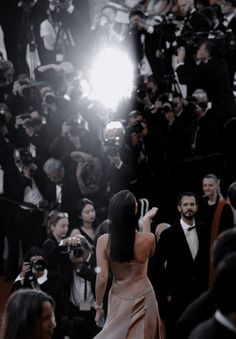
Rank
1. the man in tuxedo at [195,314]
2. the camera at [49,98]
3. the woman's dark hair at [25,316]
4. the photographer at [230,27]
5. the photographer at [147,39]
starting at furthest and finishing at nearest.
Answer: the photographer at [147,39], the camera at [49,98], the photographer at [230,27], the man in tuxedo at [195,314], the woman's dark hair at [25,316]

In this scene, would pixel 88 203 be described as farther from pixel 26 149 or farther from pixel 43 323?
pixel 43 323

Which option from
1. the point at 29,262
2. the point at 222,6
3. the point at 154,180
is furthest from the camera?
the point at 222,6

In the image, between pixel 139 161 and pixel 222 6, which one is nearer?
pixel 139 161

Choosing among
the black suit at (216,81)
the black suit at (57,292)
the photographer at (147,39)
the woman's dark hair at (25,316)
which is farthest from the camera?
the photographer at (147,39)

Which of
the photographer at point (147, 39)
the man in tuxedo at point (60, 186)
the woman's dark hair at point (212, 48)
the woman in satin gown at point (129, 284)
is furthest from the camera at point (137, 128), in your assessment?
the woman in satin gown at point (129, 284)

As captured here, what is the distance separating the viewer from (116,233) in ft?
18.0

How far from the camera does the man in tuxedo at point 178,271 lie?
6.32 m

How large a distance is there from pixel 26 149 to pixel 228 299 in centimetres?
654

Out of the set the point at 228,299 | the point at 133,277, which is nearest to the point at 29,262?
the point at 133,277

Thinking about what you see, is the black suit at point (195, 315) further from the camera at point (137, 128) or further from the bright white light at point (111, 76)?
the bright white light at point (111, 76)

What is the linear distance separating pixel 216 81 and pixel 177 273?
3.18 metres

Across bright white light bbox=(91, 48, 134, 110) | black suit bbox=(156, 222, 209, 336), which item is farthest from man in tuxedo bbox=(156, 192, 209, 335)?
bright white light bbox=(91, 48, 134, 110)

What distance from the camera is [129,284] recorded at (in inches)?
224

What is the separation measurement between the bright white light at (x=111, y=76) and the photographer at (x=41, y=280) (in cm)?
359
